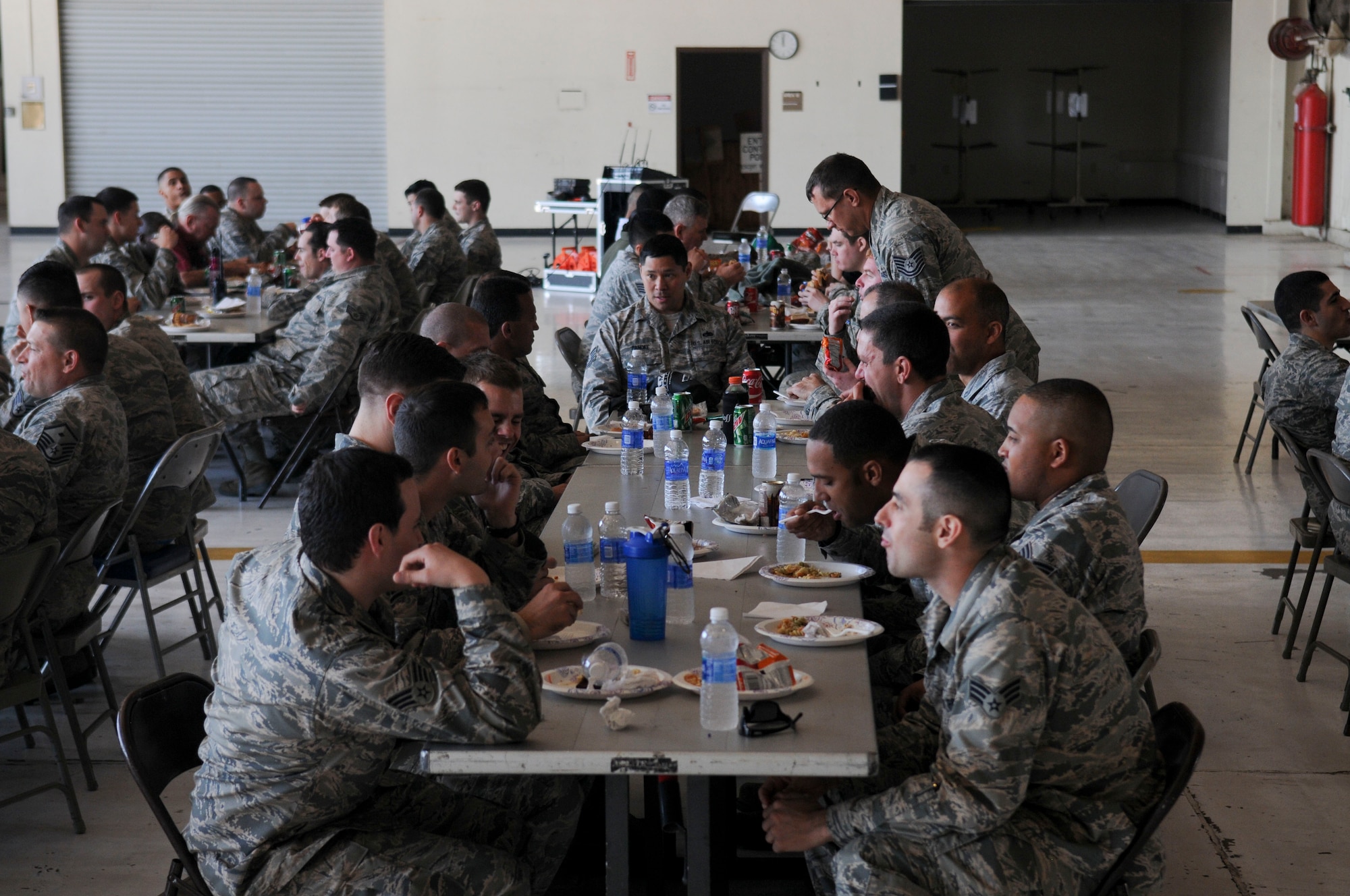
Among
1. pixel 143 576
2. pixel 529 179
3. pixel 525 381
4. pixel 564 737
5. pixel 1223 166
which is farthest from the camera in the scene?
pixel 1223 166

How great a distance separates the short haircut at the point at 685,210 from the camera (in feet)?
27.8

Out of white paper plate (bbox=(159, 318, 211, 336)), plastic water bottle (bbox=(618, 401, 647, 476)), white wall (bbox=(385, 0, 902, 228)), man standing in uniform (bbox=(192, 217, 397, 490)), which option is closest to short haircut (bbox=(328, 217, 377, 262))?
man standing in uniform (bbox=(192, 217, 397, 490))

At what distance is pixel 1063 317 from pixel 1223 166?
398 inches

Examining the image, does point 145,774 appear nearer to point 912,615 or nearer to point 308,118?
point 912,615

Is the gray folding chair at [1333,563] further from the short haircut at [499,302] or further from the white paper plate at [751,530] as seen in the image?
the short haircut at [499,302]

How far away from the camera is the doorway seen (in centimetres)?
1917

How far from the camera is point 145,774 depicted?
259 cm

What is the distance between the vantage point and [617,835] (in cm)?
255

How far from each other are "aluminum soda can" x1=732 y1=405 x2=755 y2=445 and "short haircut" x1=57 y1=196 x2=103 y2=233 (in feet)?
15.8

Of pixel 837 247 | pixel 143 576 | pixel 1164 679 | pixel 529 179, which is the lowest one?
pixel 1164 679

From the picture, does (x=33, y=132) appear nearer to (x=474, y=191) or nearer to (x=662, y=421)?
(x=474, y=191)

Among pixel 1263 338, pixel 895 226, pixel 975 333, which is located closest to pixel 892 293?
pixel 975 333

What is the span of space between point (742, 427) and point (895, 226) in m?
1.56

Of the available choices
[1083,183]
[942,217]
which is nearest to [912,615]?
[942,217]
